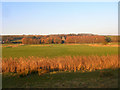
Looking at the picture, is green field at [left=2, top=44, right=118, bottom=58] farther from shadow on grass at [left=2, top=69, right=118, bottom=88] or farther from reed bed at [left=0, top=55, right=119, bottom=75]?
shadow on grass at [left=2, top=69, right=118, bottom=88]

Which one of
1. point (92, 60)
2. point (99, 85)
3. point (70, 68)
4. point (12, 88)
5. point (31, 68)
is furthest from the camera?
point (92, 60)

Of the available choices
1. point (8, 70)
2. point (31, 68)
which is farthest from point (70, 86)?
point (8, 70)

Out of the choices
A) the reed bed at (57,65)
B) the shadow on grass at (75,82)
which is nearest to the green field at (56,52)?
the reed bed at (57,65)

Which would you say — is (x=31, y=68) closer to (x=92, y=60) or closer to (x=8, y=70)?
(x=8, y=70)

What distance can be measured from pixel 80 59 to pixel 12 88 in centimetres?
788

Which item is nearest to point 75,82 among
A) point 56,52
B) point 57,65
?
point 57,65

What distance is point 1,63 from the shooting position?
471 inches

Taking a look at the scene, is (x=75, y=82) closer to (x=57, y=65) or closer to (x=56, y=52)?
(x=57, y=65)

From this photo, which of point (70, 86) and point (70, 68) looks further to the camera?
point (70, 68)

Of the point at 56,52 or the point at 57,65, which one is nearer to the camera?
the point at 57,65

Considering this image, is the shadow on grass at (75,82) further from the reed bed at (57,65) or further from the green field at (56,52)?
the green field at (56,52)

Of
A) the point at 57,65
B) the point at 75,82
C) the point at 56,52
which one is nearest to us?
the point at 75,82

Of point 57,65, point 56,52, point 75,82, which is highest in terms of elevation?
point 75,82

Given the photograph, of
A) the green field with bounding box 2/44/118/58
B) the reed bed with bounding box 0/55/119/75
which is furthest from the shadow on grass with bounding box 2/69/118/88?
the green field with bounding box 2/44/118/58
